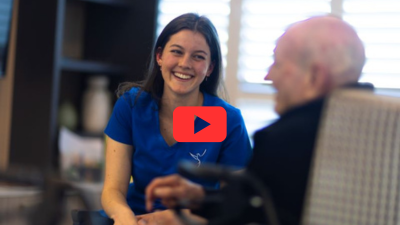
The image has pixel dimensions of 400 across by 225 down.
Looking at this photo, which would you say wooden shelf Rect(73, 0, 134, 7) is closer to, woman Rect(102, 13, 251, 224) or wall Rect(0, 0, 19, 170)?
wall Rect(0, 0, 19, 170)

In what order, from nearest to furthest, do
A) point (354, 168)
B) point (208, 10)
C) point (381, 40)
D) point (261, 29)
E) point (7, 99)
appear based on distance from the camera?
point (354, 168)
point (381, 40)
point (7, 99)
point (261, 29)
point (208, 10)

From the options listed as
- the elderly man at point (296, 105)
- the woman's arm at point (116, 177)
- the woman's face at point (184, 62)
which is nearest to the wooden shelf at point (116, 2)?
the woman's face at point (184, 62)

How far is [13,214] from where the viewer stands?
5.13ft

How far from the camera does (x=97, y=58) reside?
10.3 feet

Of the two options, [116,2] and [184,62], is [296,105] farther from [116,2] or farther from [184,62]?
[116,2]

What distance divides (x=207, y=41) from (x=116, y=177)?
49 cm

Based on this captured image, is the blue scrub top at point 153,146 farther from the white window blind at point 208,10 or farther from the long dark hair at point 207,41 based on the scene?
the white window blind at point 208,10

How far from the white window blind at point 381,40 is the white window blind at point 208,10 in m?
0.70

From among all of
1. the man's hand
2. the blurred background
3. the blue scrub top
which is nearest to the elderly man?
the man's hand

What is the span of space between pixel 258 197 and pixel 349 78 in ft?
0.88

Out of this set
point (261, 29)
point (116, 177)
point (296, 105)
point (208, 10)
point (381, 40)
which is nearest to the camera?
point (296, 105)

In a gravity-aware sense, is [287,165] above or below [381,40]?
below

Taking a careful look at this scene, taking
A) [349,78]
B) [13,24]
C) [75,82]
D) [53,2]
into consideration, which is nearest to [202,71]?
[349,78]

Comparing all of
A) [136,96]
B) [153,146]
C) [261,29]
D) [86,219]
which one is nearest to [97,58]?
[261,29]
